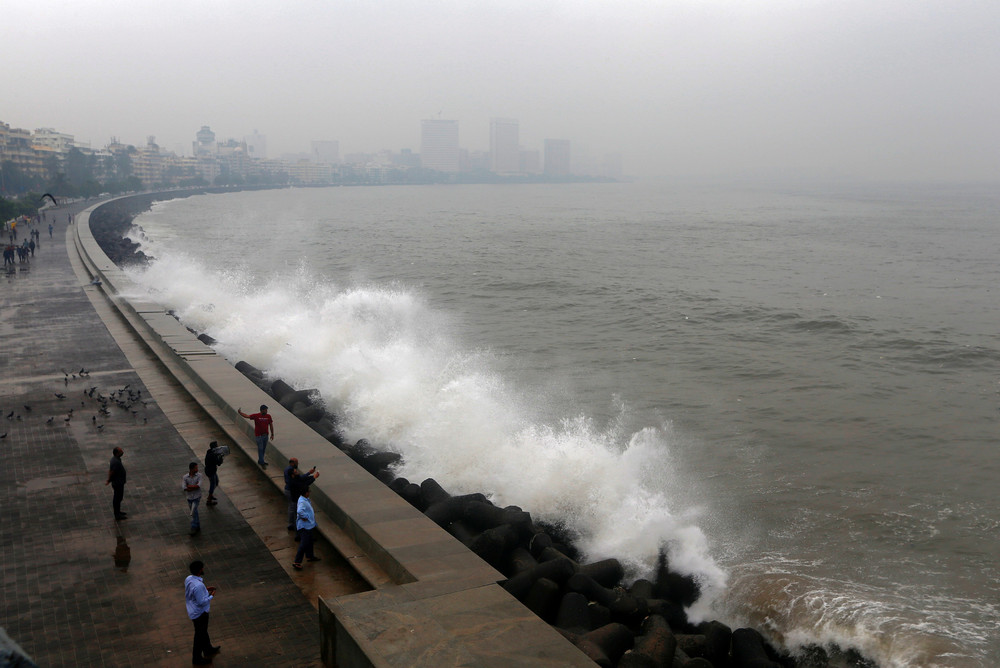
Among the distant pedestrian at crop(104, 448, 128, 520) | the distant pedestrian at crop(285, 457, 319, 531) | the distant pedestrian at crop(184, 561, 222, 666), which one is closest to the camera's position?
the distant pedestrian at crop(184, 561, 222, 666)

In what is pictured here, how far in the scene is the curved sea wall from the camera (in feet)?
24.3

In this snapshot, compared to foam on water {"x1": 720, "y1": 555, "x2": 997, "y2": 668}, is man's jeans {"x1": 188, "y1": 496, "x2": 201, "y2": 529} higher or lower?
higher

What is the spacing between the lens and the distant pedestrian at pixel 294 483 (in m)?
8.76

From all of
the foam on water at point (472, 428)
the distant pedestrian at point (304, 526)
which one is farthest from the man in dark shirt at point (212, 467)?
the foam on water at point (472, 428)

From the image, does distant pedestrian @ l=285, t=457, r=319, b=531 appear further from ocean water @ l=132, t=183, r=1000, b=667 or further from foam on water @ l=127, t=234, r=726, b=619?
ocean water @ l=132, t=183, r=1000, b=667

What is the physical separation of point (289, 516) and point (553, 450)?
5.27 m

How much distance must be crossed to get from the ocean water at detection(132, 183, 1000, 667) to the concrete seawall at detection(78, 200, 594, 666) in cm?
271

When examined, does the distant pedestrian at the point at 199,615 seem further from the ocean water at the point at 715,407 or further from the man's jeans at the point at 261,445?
the ocean water at the point at 715,407

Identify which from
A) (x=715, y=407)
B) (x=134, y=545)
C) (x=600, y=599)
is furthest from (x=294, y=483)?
(x=715, y=407)

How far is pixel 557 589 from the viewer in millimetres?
8258

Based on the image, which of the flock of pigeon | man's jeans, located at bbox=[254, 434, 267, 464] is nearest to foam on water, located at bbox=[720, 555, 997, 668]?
man's jeans, located at bbox=[254, 434, 267, 464]

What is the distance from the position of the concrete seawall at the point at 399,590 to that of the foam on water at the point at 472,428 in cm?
255

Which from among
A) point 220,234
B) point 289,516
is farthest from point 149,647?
point 220,234

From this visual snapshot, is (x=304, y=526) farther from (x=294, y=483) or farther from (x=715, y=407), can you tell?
(x=715, y=407)
